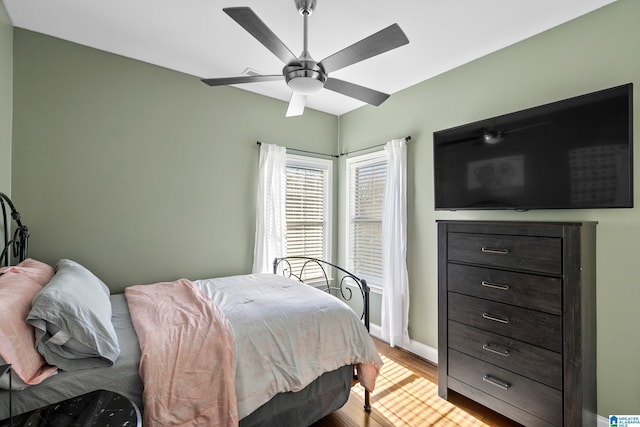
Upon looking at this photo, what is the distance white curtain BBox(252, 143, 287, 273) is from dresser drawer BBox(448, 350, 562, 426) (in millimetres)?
1908

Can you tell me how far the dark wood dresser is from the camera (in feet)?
5.60

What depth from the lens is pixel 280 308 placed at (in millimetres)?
1906

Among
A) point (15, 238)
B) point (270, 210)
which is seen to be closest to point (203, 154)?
point (270, 210)

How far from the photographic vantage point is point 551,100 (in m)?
2.15

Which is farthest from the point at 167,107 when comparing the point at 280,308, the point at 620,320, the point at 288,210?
the point at 620,320

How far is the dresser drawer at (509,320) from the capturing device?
178 cm

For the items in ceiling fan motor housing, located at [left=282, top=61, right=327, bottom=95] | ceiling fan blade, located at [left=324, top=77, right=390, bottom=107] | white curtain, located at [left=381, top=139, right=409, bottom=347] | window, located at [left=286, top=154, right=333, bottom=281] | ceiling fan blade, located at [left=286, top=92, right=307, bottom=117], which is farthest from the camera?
window, located at [left=286, top=154, right=333, bottom=281]

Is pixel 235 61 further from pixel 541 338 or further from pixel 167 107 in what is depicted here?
pixel 541 338

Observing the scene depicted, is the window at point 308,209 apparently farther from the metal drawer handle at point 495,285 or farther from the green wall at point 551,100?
the metal drawer handle at point 495,285

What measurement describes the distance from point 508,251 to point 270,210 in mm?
2206

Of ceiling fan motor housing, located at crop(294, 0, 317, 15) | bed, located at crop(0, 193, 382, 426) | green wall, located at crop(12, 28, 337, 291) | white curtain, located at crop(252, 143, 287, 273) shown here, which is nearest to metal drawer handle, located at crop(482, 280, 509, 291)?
bed, located at crop(0, 193, 382, 426)

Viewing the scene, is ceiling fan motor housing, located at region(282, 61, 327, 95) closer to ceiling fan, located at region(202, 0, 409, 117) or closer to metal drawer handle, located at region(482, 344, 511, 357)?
ceiling fan, located at region(202, 0, 409, 117)

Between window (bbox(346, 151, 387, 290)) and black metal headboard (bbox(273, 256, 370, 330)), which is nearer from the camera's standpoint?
black metal headboard (bbox(273, 256, 370, 330))

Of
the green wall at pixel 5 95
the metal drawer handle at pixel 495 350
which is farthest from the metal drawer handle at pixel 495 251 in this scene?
the green wall at pixel 5 95
